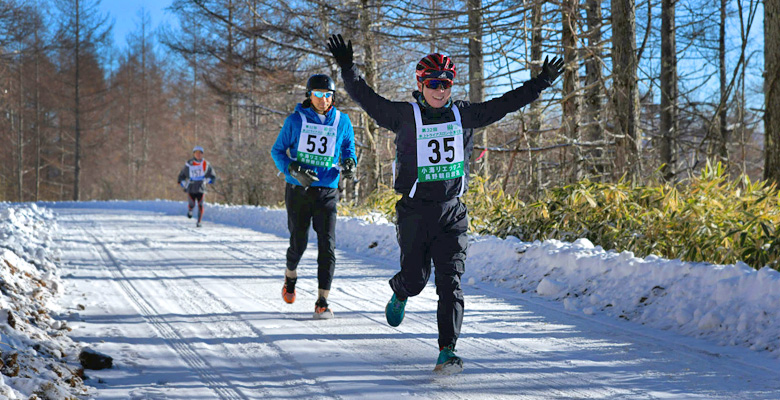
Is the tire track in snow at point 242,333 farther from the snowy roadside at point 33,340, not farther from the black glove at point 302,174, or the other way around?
the black glove at point 302,174

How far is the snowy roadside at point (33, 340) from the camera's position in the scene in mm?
3506

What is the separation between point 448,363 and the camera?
3988 mm

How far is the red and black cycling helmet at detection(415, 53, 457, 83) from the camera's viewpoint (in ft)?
13.5

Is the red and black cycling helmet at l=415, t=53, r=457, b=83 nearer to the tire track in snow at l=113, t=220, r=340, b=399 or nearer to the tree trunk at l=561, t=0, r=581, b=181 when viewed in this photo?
the tire track in snow at l=113, t=220, r=340, b=399

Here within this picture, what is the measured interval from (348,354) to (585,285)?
118 inches

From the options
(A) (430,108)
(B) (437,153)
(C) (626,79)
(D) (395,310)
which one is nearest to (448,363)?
(D) (395,310)

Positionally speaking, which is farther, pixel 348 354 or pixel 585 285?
pixel 585 285

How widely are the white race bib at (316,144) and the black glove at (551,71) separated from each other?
2.18 meters

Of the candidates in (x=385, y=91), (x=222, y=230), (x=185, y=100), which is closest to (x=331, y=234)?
(x=222, y=230)

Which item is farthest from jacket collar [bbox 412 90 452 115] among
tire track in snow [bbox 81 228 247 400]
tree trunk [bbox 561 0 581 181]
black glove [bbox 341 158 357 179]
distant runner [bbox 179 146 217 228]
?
distant runner [bbox 179 146 217 228]

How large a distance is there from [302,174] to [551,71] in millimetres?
Answer: 2371

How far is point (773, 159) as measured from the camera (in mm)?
8133

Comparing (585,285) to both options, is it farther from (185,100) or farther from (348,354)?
(185,100)

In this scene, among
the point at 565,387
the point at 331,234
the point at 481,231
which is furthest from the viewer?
the point at 481,231
